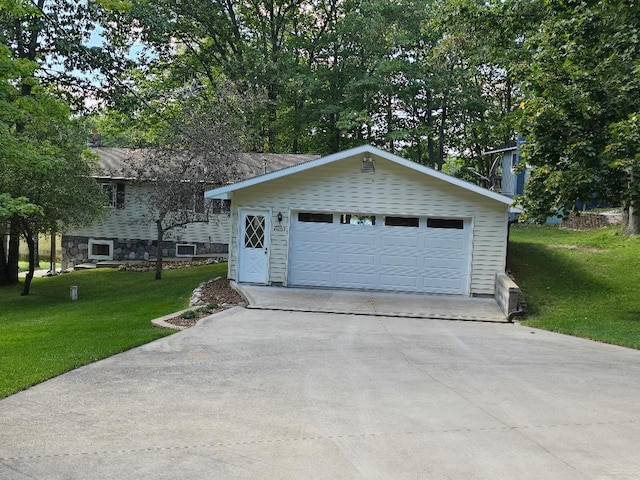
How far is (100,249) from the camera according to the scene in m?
24.5

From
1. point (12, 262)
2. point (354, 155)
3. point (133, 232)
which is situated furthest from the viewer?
point (133, 232)

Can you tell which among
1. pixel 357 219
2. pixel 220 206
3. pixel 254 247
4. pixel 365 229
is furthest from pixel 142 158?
pixel 365 229

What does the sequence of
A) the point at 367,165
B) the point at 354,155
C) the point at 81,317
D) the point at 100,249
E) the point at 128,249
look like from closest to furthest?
the point at 81,317 → the point at 354,155 → the point at 367,165 → the point at 128,249 → the point at 100,249

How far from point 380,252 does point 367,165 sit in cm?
243

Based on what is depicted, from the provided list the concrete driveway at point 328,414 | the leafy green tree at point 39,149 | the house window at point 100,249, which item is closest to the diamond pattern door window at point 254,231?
the leafy green tree at point 39,149

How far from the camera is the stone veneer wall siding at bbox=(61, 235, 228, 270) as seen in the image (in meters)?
24.0

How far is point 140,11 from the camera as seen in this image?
62.2 feet

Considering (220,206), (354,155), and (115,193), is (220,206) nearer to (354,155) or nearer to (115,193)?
(115,193)

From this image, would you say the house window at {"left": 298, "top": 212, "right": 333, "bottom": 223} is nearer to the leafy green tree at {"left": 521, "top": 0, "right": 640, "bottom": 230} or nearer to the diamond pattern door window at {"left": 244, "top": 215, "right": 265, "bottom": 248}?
the diamond pattern door window at {"left": 244, "top": 215, "right": 265, "bottom": 248}

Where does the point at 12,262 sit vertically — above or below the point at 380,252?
below

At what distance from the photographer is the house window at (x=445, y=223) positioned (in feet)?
50.4

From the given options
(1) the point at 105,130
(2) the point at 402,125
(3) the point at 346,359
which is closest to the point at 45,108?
(3) the point at 346,359

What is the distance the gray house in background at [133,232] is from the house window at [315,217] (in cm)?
827

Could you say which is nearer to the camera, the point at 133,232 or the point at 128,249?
the point at 133,232
